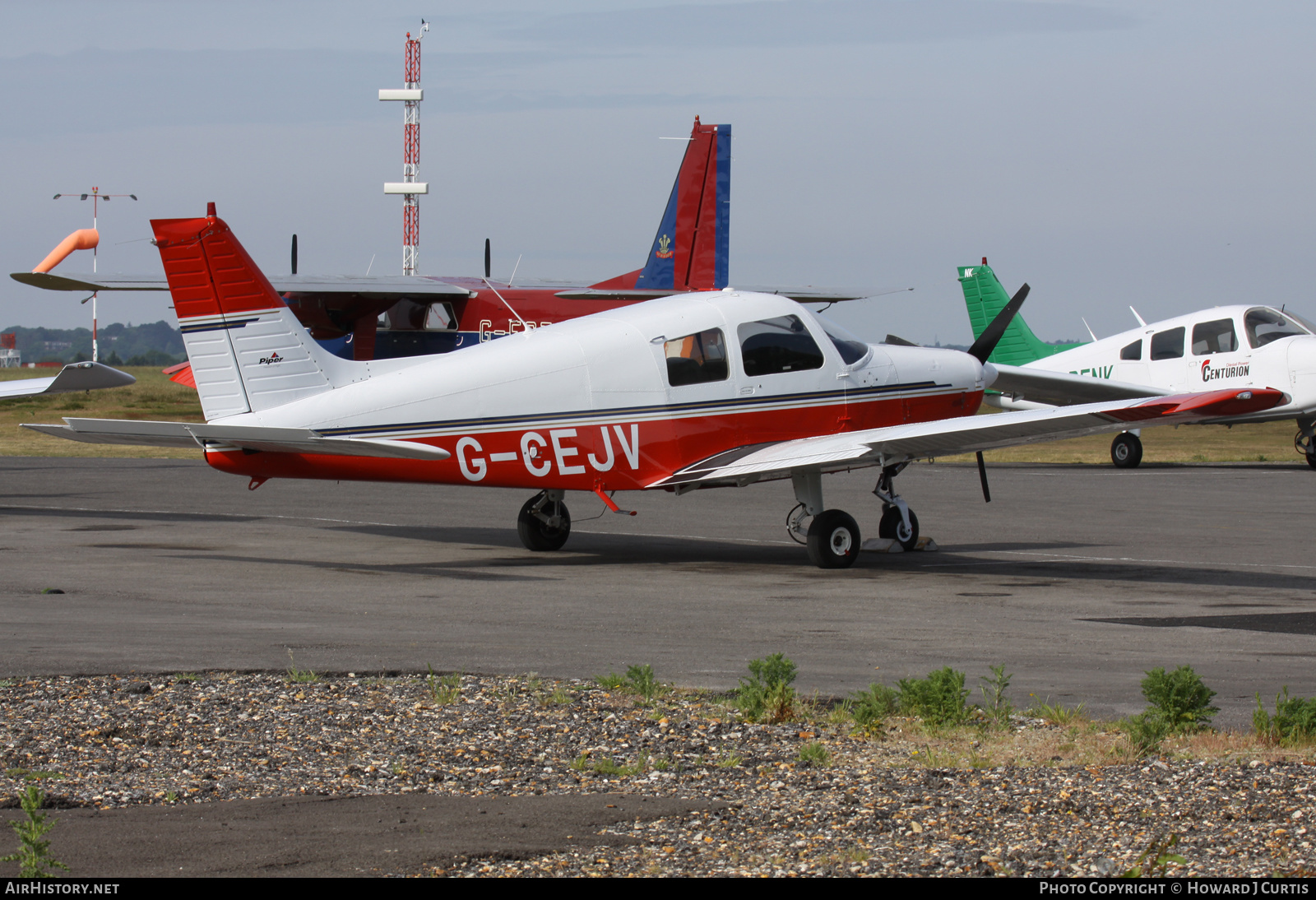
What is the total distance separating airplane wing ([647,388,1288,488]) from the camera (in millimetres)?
11312

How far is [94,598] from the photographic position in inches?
412

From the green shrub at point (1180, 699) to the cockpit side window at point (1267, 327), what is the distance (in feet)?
75.3

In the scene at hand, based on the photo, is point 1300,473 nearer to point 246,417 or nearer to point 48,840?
point 246,417

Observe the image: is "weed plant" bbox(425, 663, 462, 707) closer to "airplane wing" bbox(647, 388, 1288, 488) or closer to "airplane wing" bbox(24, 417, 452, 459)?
"airplane wing" bbox(24, 417, 452, 459)

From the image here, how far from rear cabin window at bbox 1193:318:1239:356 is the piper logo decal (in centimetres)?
34

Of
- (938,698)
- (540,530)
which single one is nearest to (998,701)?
(938,698)

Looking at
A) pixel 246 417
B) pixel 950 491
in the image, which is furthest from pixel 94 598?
pixel 950 491

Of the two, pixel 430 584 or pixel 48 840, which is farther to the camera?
pixel 430 584

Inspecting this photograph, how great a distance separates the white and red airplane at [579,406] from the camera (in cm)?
1215

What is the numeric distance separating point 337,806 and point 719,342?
8603 millimetres

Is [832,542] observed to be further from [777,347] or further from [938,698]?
[938,698]

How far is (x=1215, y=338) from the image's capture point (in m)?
27.6

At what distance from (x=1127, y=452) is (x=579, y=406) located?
18511mm

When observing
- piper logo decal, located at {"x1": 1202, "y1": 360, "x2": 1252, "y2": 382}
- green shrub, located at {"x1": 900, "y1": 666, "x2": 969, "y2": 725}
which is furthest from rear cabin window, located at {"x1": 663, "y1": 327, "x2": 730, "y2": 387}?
piper logo decal, located at {"x1": 1202, "y1": 360, "x2": 1252, "y2": 382}
